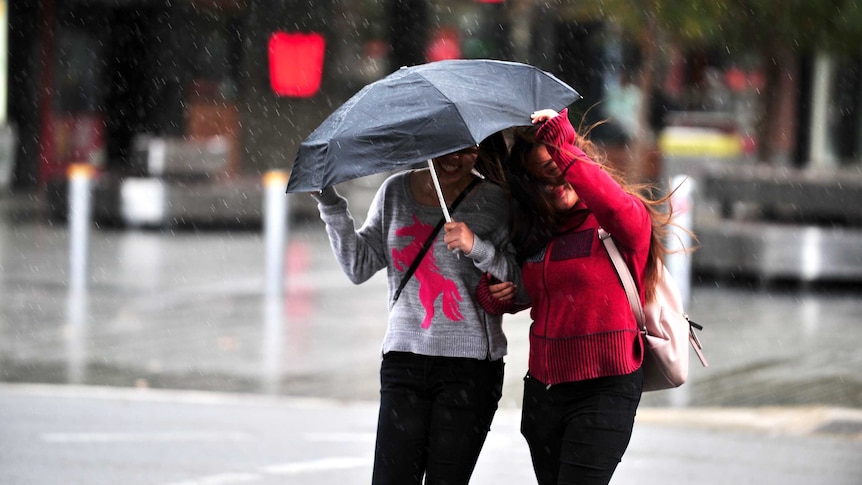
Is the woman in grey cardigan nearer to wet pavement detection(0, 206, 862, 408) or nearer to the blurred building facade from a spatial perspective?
wet pavement detection(0, 206, 862, 408)

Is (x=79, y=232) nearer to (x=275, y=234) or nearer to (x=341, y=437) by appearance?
(x=275, y=234)

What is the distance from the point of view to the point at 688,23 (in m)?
15.9

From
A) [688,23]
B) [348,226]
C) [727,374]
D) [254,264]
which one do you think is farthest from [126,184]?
[348,226]

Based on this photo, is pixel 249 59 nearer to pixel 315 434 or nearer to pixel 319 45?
pixel 319 45

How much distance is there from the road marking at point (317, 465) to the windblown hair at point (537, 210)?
2.80 meters

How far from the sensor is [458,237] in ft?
13.3

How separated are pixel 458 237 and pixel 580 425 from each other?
2.18 ft

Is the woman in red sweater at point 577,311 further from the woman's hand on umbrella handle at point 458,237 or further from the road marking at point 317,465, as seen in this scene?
the road marking at point 317,465

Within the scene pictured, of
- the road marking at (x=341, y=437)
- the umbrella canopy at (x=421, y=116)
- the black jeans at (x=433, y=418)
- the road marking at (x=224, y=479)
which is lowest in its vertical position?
the road marking at (x=224, y=479)

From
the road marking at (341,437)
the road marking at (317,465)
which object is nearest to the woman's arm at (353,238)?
the road marking at (317,465)

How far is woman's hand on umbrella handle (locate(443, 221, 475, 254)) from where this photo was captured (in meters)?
4.05

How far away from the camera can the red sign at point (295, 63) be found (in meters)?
24.8

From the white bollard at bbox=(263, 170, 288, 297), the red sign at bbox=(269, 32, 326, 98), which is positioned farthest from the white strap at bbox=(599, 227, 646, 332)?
the red sign at bbox=(269, 32, 326, 98)

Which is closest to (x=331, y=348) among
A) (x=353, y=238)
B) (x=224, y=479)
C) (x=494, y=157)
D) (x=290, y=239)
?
(x=224, y=479)
